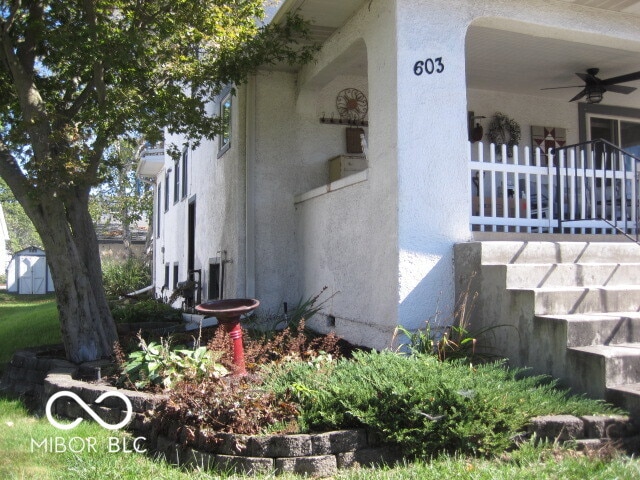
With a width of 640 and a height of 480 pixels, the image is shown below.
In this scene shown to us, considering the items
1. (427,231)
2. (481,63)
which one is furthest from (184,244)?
(427,231)

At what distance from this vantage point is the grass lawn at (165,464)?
373 cm

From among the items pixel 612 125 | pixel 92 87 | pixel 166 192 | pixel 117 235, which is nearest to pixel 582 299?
pixel 92 87

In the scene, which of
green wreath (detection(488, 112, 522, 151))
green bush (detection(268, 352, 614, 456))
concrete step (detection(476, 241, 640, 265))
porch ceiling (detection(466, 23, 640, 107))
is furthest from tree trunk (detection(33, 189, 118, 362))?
green wreath (detection(488, 112, 522, 151))

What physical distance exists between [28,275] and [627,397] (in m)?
31.7

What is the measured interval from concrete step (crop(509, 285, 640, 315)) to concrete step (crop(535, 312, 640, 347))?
125 millimetres

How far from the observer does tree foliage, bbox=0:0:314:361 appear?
268 inches

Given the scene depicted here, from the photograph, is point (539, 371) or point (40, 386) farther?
point (40, 386)

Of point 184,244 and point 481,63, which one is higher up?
point 481,63

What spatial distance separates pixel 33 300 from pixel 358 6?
23.2m

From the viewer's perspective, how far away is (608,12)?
282 inches

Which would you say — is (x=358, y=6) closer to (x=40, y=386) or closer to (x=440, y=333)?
(x=440, y=333)

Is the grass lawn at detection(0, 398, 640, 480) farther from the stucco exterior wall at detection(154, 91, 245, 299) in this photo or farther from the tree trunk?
the stucco exterior wall at detection(154, 91, 245, 299)

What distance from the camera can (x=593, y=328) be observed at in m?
4.96

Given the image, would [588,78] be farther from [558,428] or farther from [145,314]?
[145,314]
